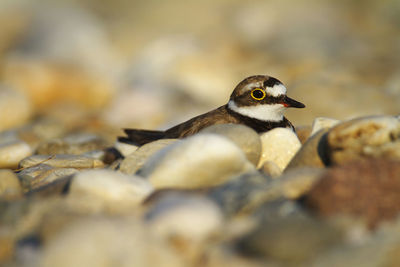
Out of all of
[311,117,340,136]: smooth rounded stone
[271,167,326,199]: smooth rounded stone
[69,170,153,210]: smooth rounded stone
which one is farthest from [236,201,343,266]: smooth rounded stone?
[311,117,340,136]: smooth rounded stone

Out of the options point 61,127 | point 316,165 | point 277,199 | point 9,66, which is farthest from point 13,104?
point 277,199

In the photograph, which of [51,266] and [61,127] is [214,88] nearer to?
[61,127]

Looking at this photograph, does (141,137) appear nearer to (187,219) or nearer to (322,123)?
(322,123)

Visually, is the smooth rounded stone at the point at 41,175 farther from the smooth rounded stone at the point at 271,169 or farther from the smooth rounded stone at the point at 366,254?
the smooth rounded stone at the point at 366,254

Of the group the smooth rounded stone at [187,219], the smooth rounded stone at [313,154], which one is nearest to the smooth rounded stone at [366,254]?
the smooth rounded stone at [187,219]

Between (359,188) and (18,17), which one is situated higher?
(18,17)

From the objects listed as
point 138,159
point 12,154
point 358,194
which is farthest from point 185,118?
point 358,194
